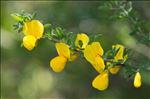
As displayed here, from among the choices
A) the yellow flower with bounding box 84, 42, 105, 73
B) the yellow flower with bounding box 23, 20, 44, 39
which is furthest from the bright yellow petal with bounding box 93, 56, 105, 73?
the yellow flower with bounding box 23, 20, 44, 39

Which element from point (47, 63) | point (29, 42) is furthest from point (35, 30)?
point (47, 63)

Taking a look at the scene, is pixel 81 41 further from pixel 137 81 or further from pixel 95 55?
pixel 137 81

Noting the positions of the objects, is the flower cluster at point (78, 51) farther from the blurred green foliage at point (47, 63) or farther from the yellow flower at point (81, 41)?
the blurred green foliage at point (47, 63)

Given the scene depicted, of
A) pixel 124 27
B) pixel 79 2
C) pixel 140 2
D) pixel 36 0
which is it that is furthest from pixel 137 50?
pixel 36 0

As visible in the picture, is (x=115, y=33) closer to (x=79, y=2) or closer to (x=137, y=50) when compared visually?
(x=137, y=50)

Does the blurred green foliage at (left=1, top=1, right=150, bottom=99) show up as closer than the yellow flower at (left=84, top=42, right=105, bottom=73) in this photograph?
No

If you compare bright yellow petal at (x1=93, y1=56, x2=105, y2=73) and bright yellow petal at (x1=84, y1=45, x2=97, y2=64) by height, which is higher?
bright yellow petal at (x1=84, y1=45, x2=97, y2=64)

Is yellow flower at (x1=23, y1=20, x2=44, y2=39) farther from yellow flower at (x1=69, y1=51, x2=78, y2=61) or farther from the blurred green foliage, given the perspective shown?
the blurred green foliage
